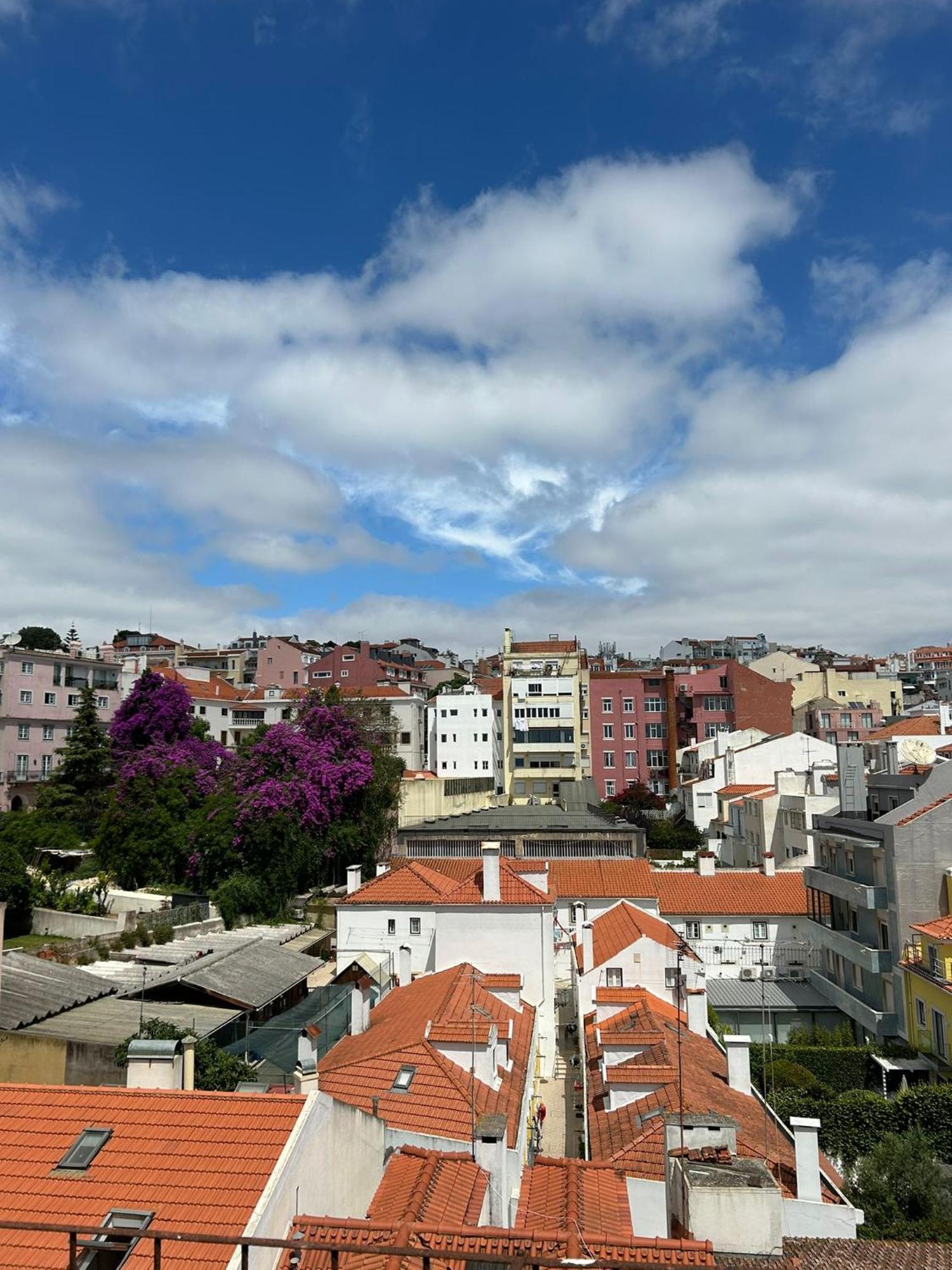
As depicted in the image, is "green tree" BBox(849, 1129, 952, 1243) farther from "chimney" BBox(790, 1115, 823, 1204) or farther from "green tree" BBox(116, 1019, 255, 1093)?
"green tree" BBox(116, 1019, 255, 1093)

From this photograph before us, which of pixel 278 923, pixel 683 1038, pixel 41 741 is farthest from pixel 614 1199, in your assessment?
pixel 41 741

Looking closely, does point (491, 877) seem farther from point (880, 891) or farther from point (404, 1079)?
point (880, 891)

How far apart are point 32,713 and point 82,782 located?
9143mm

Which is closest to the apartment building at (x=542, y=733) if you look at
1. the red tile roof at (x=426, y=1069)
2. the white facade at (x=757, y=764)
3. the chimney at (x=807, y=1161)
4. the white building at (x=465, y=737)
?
the white building at (x=465, y=737)

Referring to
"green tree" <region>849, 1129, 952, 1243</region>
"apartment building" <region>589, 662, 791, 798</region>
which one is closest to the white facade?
"apartment building" <region>589, 662, 791, 798</region>

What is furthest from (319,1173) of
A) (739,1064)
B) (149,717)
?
(149,717)

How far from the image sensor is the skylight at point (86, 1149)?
26.9 ft

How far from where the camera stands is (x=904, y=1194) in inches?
574

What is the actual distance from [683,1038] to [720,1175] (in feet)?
33.9

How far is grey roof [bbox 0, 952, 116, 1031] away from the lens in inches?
611

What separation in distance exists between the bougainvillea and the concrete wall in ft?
56.1

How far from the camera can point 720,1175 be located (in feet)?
30.5

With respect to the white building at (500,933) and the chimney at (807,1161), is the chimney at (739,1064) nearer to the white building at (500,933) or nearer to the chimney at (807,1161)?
the chimney at (807,1161)

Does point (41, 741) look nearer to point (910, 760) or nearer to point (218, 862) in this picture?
point (218, 862)
